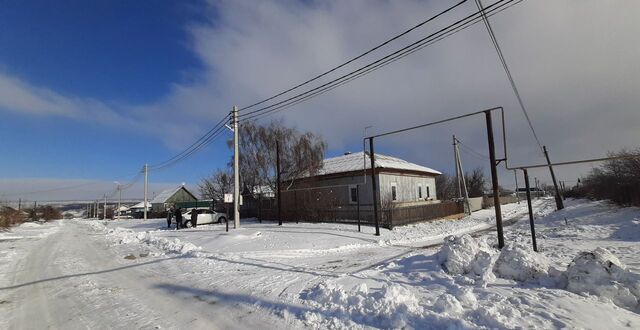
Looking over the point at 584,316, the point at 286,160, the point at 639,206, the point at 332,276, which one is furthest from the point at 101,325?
the point at 639,206

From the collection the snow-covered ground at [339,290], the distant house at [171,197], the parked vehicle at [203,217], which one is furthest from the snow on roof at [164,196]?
the snow-covered ground at [339,290]

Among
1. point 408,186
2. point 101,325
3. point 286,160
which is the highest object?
point 286,160

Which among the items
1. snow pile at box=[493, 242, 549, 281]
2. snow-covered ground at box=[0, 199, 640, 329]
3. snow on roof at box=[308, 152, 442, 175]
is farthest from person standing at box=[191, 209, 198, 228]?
snow pile at box=[493, 242, 549, 281]

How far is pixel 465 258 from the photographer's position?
859 centimetres

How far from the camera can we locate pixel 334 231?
64.7 feet

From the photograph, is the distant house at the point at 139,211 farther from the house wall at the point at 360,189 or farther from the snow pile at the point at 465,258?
the snow pile at the point at 465,258

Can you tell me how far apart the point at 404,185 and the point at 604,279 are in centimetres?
2656

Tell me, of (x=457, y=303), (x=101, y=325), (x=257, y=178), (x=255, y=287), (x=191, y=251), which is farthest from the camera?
(x=257, y=178)

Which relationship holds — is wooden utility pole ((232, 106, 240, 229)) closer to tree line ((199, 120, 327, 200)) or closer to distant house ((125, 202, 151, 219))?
tree line ((199, 120, 327, 200))

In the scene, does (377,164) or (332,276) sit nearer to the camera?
(332,276)

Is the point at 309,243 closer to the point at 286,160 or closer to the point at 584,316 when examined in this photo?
the point at 584,316

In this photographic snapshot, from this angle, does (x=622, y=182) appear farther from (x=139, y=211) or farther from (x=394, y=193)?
(x=139, y=211)

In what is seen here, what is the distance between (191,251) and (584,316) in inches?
514

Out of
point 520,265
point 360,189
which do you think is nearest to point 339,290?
point 520,265
